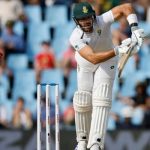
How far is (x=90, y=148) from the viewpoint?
317 inches

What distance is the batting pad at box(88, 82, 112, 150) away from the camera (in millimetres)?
8062

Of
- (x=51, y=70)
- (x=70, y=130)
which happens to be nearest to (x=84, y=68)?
(x=70, y=130)

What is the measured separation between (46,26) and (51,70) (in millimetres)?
1133

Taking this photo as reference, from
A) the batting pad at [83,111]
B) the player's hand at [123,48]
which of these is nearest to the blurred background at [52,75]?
the batting pad at [83,111]

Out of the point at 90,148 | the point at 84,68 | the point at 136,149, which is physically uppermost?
the point at 84,68

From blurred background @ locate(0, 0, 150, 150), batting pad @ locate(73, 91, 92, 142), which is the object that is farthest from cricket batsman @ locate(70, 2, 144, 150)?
blurred background @ locate(0, 0, 150, 150)

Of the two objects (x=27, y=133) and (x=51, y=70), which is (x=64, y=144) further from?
(x=51, y=70)

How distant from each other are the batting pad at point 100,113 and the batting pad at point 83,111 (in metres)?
0.13

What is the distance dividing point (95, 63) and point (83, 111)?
0.66 metres

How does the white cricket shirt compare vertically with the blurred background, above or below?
above

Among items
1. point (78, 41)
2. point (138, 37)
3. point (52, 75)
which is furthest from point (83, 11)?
point (52, 75)

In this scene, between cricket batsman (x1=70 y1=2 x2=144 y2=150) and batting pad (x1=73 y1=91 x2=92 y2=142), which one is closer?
cricket batsman (x1=70 y1=2 x2=144 y2=150)

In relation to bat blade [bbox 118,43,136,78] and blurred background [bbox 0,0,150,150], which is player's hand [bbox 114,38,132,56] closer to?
bat blade [bbox 118,43,136,78]

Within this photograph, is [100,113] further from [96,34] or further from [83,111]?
[96,34]
